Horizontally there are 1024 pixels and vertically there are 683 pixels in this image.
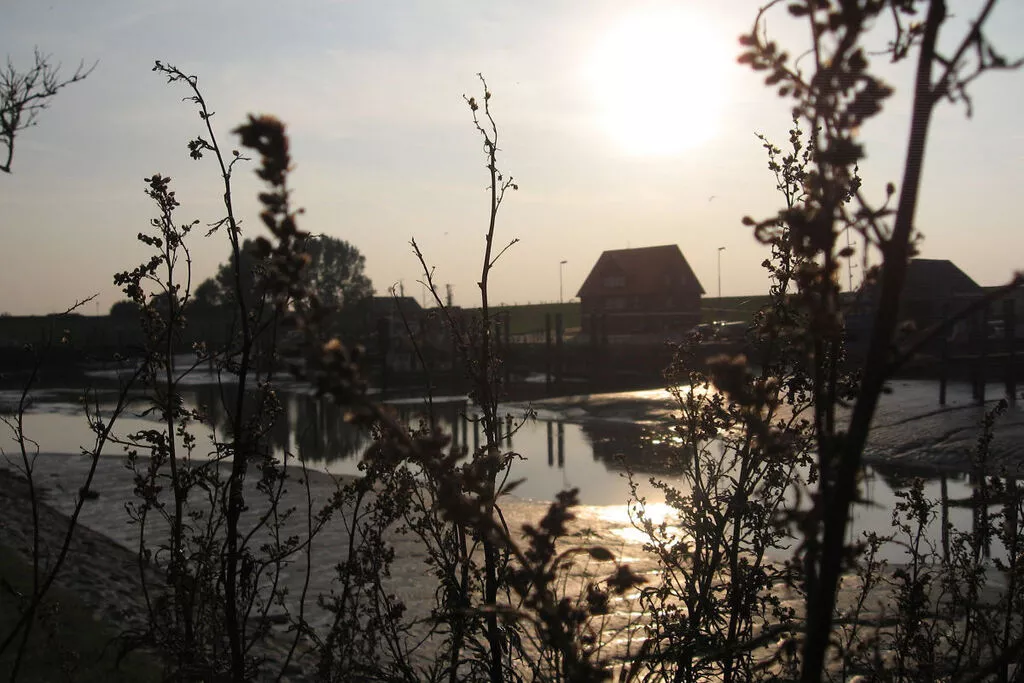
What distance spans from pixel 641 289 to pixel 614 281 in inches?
95.0

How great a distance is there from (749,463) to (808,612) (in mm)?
2171

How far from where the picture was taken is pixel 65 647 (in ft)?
19.2

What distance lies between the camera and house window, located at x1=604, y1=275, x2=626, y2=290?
6681 cm

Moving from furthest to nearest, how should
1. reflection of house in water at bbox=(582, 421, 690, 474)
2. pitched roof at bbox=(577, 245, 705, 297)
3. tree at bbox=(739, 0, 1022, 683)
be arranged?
1. pitched roof at bbox=(577, 245, 705, 297)
2. reflection of house in water at bbox=(582, 421, 690, 474)
3. tree at bbox=(739, 0, 1022, 683)

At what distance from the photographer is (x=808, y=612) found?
1098mm

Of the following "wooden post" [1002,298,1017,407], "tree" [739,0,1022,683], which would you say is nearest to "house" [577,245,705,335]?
"wooden post" [1002,298,1017,407]

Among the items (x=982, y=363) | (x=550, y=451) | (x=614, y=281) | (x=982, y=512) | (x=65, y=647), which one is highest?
(x=614, y=281)

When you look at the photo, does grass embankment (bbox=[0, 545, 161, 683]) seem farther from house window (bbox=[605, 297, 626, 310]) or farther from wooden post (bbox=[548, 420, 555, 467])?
house window (bbox=[605, 297, 626, 310])

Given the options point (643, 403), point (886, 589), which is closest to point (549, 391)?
point (643, 403)

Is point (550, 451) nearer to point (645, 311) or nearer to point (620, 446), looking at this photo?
point (620, 446)

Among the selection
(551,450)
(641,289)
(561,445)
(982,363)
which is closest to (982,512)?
(551,450)

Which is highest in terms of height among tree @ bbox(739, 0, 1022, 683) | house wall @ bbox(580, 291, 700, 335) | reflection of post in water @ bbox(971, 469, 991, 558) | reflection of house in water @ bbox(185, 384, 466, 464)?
house wall @ bbox(580, 291, 700, 335)

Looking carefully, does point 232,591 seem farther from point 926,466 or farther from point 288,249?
point 926,466

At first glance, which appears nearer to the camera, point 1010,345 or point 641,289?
point 1010,345
